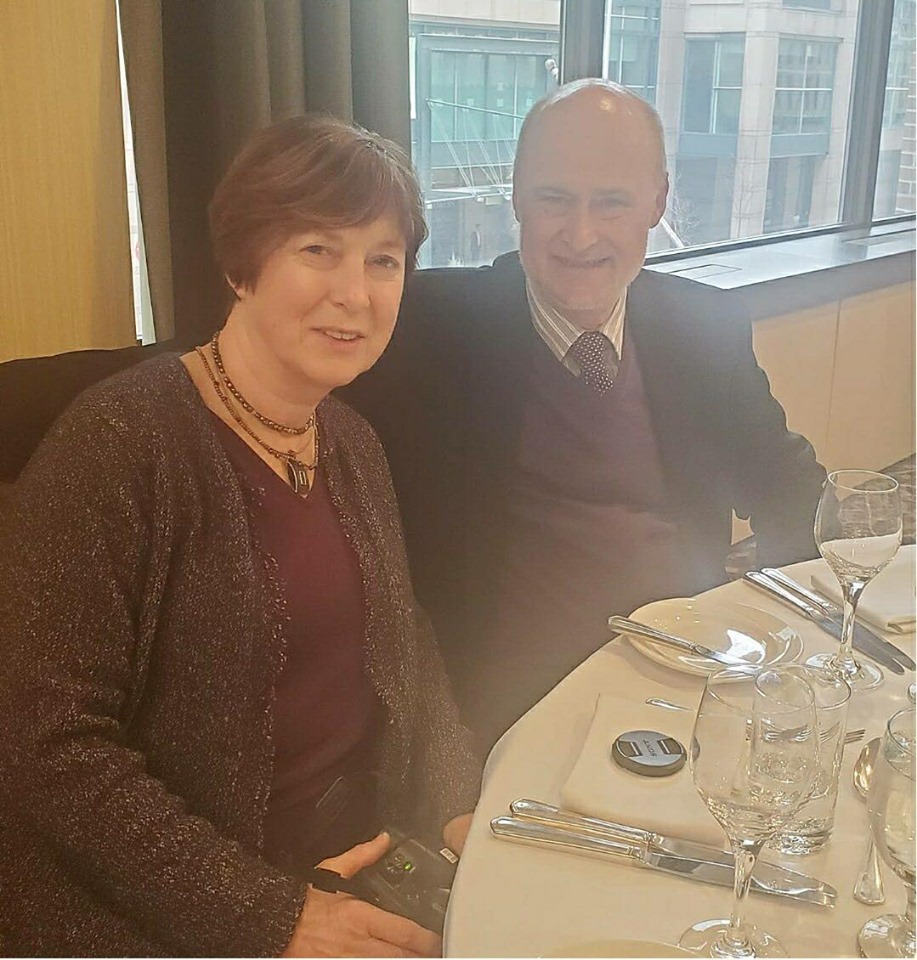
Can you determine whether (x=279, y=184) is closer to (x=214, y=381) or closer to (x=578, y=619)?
(x=214, y=381)

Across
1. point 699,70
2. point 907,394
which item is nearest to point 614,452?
point 699,70

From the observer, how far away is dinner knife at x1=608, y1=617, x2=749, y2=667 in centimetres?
101

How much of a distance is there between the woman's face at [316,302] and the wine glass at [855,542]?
485 mm

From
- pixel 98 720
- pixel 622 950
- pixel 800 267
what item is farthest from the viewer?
pixel 800 267

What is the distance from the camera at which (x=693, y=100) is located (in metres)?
3.13

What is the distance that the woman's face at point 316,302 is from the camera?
105 cm

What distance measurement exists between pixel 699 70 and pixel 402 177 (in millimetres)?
2319

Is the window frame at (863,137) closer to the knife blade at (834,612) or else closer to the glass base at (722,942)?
the knife blade at (834,612)

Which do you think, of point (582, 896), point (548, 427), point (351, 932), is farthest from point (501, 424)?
point (582, 896)

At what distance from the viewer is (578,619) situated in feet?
5.07

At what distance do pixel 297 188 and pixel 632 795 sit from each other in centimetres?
61

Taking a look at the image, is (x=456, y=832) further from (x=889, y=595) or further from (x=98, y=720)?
(x=889, y=595)

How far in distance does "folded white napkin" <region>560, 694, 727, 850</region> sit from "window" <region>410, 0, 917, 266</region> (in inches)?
69.3

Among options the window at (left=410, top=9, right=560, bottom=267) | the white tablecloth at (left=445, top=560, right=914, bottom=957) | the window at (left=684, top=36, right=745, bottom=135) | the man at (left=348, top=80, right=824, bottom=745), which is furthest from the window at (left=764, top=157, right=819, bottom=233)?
the white tablecloth at (left=445, top=560, right=914, bottom=957)
